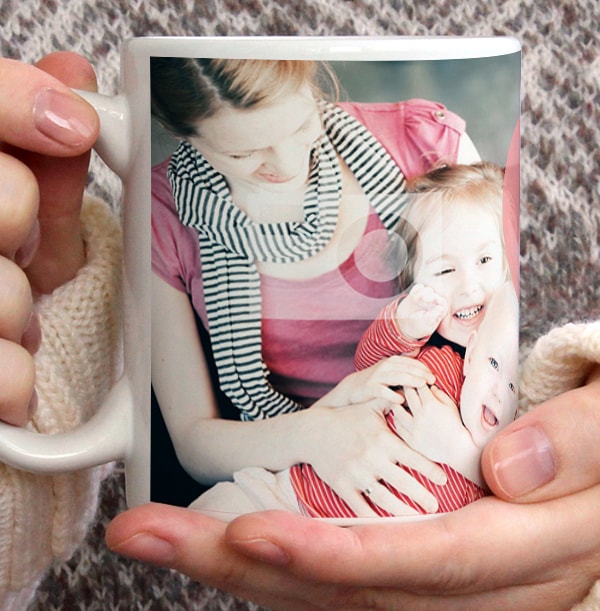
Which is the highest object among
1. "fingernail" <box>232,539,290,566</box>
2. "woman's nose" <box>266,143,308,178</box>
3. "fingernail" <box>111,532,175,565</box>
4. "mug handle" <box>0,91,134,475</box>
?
"woman's nose" <box>266,143,308,178</box>

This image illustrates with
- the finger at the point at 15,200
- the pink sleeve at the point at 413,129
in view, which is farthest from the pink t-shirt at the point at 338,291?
the finger at the point at 15,200

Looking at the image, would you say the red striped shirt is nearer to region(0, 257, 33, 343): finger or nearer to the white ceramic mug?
the white ceramic mug

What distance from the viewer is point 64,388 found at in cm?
58

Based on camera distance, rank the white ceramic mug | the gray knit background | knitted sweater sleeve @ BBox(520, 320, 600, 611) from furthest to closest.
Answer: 1. the gray knit background
2. knitted sweater sleeve @ BBox(520, 320, 600, 611)
3. the white ceramic mug

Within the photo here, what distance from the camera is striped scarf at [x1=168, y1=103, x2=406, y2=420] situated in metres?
0.42

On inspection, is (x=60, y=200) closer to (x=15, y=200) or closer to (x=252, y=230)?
(x=15, y=200)

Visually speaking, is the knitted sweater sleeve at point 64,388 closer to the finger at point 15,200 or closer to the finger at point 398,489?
the finger at point 15,200

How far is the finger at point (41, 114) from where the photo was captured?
465 millimetres

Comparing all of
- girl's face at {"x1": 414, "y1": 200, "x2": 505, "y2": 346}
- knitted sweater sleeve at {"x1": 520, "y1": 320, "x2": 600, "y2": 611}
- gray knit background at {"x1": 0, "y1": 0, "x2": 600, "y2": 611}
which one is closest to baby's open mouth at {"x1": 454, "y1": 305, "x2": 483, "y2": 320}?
girl's face at {"x1": 414, "y1": 200, "x2": 505, "y2": 346}

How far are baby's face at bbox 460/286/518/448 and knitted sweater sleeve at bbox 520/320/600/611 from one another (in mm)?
64

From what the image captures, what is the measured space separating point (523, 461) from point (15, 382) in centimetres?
32

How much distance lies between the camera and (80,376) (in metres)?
0.59

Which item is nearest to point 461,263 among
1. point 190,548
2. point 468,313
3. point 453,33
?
point 468,313

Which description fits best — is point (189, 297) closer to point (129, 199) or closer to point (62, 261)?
point (129, 199)
